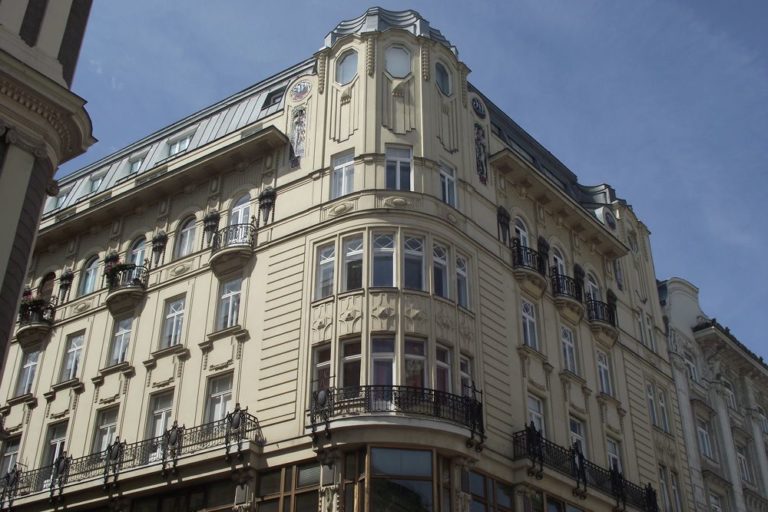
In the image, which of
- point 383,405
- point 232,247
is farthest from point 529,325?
point 232,247

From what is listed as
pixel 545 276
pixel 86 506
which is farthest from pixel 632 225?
pixel 86 506

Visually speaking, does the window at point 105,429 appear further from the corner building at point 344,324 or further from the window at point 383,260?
the window at point 383,260

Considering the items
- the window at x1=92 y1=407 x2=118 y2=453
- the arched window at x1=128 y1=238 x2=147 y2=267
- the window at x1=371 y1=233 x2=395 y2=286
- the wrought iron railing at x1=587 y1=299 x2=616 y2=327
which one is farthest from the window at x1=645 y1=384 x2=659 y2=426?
the arched window at x1=128 y1=238 x2=147 y2=267

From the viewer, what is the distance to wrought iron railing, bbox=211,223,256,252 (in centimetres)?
3072

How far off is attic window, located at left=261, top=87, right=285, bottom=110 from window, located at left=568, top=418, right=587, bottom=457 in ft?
50.0

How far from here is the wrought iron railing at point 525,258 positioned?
32.0 metres

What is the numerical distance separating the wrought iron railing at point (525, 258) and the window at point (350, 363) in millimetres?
8261

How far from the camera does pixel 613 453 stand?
33094 millimetres

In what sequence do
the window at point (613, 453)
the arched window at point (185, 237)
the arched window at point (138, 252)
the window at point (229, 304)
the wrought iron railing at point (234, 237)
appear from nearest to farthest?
the window at point (229, 304), the wrought iron railing at point (234, 237), the window at point (613, 453), the arched window at point (185, 237), the arched window at point (138, 252)

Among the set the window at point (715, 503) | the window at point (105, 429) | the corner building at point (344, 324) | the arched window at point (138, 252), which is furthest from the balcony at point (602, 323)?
the window at point (105, 429)

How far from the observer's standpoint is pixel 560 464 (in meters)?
28.6

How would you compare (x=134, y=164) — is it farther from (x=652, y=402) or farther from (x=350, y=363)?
(x=652, y=402)

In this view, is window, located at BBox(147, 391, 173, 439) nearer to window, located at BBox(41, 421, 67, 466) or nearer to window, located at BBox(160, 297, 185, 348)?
window, located at BBox(160, 297, 185, 348)

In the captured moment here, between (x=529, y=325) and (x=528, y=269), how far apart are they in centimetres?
187
